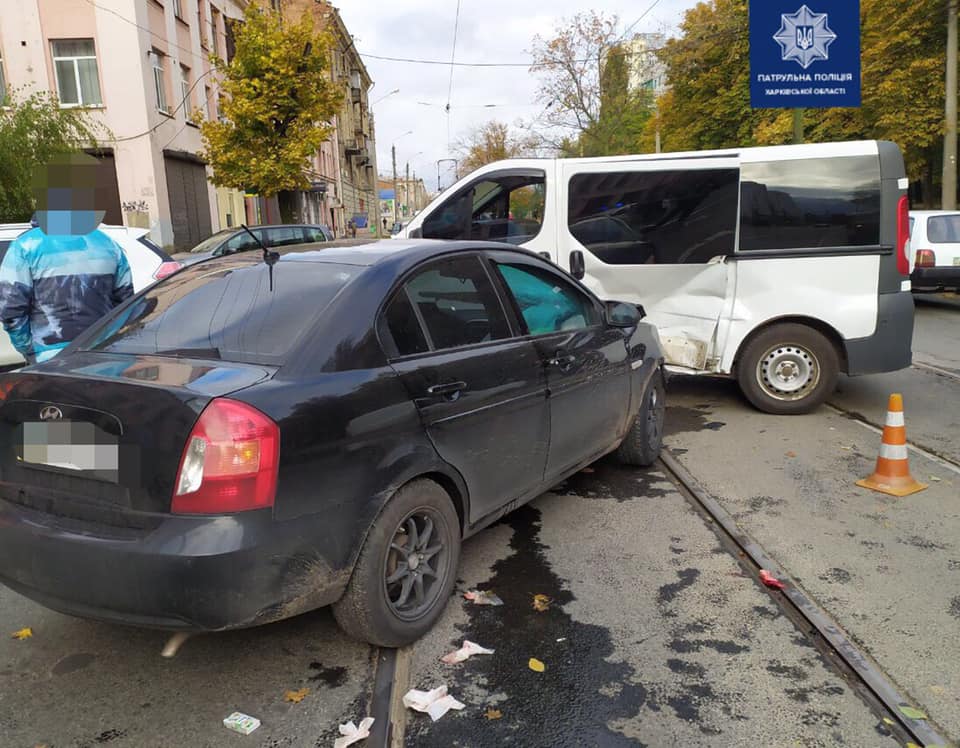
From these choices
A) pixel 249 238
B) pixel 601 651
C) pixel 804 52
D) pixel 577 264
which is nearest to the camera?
pixel 601 651

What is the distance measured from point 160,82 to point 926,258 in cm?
2199

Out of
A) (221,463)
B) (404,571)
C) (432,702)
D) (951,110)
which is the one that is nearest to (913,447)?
(404,571)

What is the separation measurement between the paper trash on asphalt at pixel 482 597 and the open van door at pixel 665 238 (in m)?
3.72

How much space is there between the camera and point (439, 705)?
276cm

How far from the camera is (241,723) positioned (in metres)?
2.67

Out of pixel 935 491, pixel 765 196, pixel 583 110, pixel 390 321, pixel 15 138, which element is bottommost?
pixel 935 491

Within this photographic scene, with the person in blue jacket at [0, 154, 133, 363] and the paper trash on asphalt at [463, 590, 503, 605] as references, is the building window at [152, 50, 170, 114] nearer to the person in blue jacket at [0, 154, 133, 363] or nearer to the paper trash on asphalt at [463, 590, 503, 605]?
the person in blue jacket at [0, 154, 133, 363]

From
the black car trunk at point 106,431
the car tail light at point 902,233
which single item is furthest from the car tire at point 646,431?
the black car trunk at point 106,431

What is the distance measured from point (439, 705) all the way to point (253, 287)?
6.09 ft

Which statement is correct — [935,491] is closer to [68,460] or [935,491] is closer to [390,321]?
[390,321]

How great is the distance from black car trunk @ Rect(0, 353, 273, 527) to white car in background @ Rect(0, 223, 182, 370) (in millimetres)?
4629

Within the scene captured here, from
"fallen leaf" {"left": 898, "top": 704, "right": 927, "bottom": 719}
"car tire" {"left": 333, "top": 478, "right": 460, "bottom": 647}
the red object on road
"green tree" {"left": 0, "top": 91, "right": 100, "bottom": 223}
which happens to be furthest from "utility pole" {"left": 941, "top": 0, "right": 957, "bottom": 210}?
"car tire" {"left": 333, "top": 478, "right": 460, "bottom": 647}

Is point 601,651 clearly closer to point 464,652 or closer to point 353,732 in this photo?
point 464,652

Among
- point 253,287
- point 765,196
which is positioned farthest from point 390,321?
point 765,196
